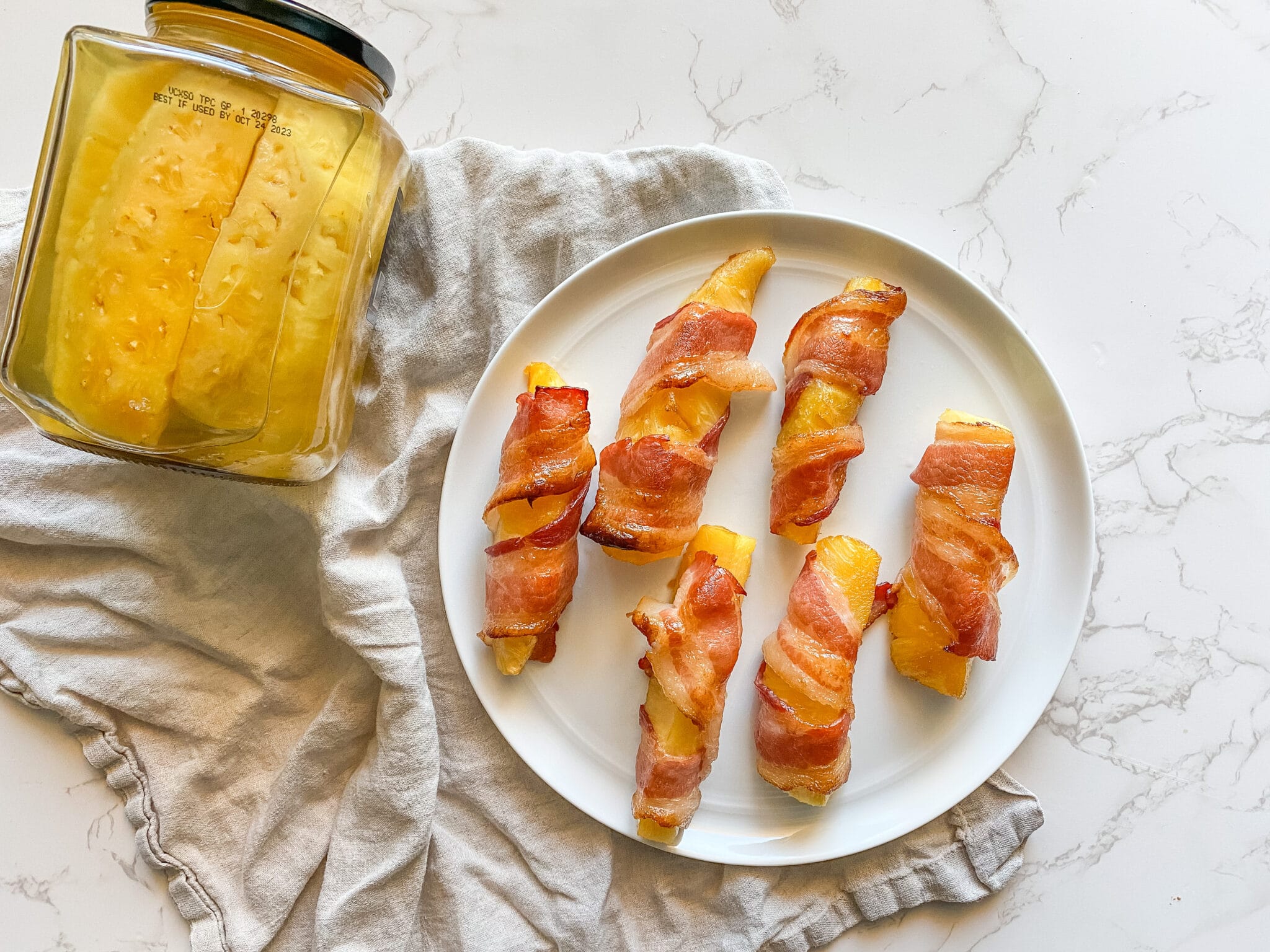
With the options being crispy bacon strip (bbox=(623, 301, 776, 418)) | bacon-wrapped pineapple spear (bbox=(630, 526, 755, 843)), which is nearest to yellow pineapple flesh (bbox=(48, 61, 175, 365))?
crispy bacon strip (bbox=(623, 301, 776, 418))

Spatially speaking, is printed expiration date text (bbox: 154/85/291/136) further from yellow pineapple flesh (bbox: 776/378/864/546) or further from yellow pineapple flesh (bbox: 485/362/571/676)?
yellow pineapple flesh (bbox: 776/378/864/546)

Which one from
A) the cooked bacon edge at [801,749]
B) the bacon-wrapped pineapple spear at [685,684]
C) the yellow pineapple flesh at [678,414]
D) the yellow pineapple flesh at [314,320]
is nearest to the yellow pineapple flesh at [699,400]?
the yellow pineapple flesh at [678,414]

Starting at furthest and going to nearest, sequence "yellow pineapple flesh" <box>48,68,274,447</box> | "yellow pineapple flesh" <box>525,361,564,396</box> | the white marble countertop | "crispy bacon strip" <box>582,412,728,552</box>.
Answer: the white marble countertop → "yellow pineapple flesh" <box>525,361,564,396</box> → "crispy bacon strip" <box>582,412,728,552</box> → "yellow pineapple flesh" <box>48,68,274,447</box>

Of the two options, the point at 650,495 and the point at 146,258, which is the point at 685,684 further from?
the point at 146,258

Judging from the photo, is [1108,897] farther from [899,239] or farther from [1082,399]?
[899,239]

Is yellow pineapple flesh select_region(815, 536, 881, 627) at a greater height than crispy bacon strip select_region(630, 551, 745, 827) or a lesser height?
greater

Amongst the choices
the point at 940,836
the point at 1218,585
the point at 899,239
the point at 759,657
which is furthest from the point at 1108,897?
the point at 899,239

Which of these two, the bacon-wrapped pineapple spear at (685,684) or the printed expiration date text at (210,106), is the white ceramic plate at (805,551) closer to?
the bacon-wrapped pineapple spear at (685,684)

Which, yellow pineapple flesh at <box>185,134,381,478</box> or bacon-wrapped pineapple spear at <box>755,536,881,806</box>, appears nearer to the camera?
yellow pineapple flesh at <box>185,134,381,478</box>
